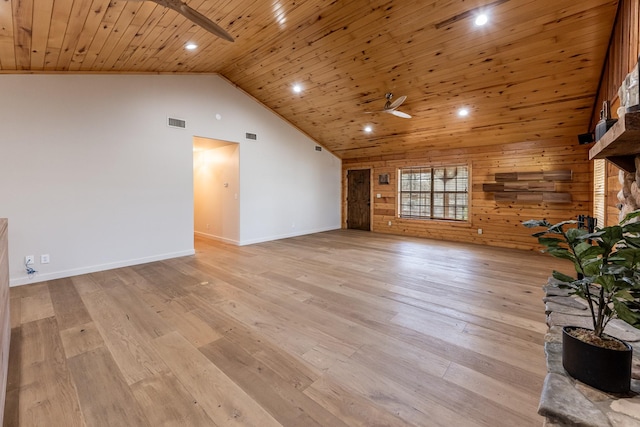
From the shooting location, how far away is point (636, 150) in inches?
77.3

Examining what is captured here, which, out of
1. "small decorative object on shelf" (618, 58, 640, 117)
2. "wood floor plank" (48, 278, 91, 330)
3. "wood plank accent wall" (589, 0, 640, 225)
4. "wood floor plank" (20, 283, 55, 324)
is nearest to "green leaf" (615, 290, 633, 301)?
"small decorative object on shelf" (618, 58, 640, 117)

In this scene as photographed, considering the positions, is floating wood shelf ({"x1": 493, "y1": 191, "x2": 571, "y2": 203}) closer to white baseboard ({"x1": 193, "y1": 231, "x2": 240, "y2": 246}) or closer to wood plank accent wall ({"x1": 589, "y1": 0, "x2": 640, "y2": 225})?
wood plank accent wall ({"x1": 589, "y1": 0, "x2": 640, "y2": 225})

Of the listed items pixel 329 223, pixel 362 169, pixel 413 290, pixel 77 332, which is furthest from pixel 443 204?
pixel 77 332

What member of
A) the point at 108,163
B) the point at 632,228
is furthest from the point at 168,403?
the point at 108,163

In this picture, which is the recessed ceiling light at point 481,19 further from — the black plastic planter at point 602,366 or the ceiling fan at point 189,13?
the black plastic planter at point 602,366

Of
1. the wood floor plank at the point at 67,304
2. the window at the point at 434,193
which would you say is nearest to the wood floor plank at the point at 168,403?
the wood floor plank at the point at 67,304

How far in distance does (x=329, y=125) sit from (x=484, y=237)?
14.7ft

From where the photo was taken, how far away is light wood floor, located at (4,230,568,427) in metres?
1.63

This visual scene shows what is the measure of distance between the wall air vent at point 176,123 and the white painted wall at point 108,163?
77 mm

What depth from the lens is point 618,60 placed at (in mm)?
3115

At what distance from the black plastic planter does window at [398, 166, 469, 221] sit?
6.09 metres

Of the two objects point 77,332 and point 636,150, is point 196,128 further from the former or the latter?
point 636,150

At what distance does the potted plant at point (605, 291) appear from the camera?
3.86 ft

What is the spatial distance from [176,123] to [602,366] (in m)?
6.01
